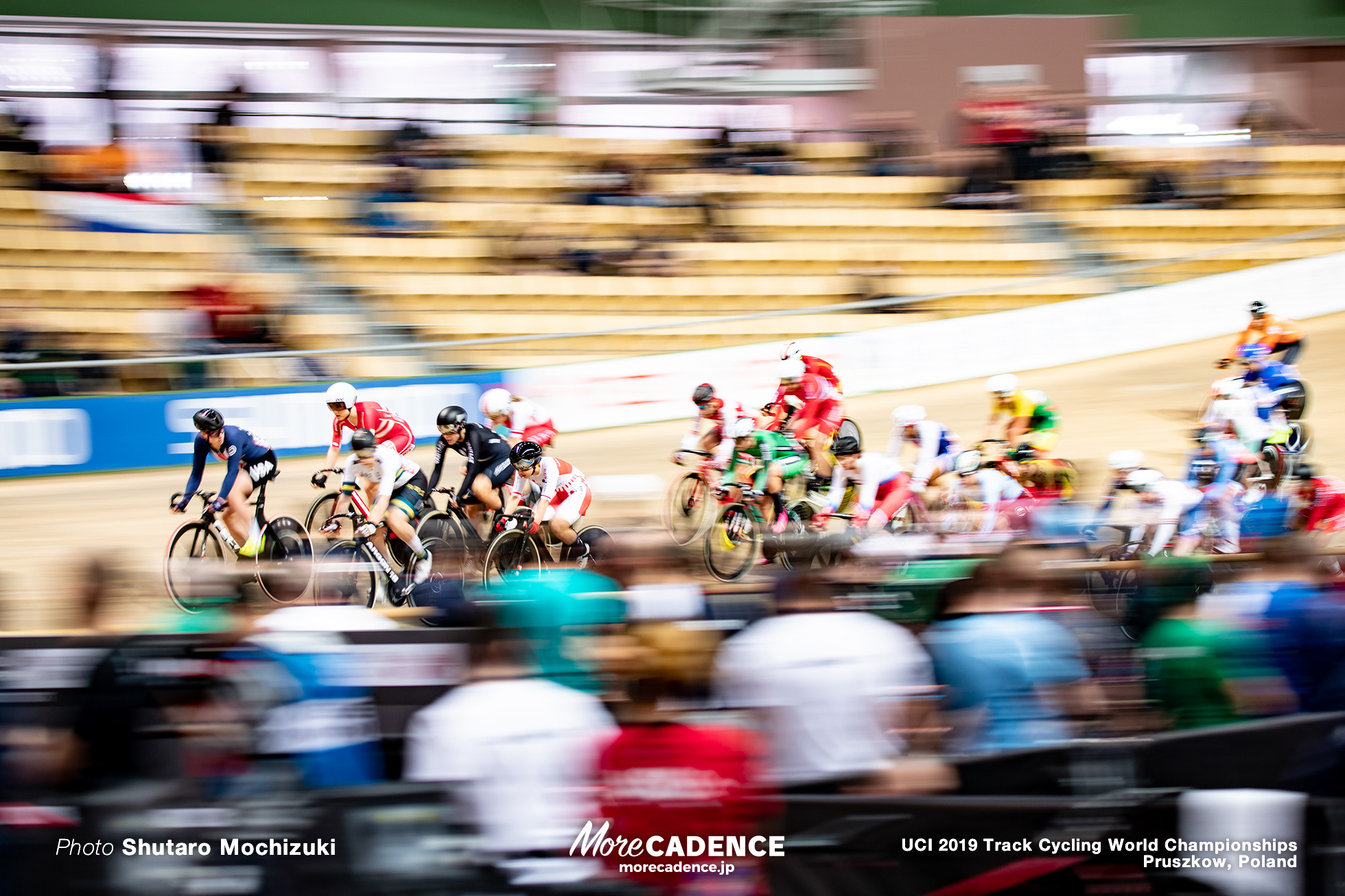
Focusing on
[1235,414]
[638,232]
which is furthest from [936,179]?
[1235,414]

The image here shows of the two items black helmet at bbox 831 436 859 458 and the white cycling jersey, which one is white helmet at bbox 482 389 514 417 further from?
black helmet at bbox 831 436 859 458

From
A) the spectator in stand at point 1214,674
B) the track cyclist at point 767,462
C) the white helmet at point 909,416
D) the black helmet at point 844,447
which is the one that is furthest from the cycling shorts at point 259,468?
the spectator in stand at point 1214,674

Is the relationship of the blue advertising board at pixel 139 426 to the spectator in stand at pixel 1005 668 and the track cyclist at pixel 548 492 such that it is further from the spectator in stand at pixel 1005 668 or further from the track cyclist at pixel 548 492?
the spectator in stand at pixel 1005 668

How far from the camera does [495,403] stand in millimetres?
8617

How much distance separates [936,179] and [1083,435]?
6.68 m

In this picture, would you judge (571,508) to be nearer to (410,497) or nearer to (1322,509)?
(410,497)

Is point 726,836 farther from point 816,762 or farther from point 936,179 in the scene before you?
point 936,179

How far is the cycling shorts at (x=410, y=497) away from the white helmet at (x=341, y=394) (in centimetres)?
69

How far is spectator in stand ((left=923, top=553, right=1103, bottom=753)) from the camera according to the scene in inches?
144

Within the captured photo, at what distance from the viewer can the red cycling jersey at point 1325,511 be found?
28.0ft

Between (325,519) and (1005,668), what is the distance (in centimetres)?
589

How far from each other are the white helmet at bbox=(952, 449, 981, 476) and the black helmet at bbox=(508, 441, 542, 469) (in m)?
2.97

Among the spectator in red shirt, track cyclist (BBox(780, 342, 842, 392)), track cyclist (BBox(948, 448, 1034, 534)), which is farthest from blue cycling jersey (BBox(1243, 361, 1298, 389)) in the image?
the spectator in red shirt

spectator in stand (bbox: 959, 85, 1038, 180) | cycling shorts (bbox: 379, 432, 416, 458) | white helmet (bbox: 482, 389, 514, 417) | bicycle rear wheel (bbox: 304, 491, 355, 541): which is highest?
spectator in stand (bbox: 959, 85, 1038, 180)
